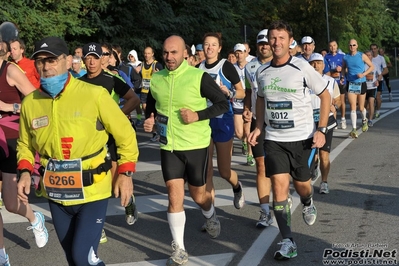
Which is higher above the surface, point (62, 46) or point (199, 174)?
point (62, 46)

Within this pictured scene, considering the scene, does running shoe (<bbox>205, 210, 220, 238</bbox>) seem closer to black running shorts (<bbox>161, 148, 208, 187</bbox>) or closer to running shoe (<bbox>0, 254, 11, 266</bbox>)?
black running shorts (<bbox>161, 148, 208, 187</bbox>)

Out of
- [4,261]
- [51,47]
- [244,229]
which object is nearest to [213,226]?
[244,229]

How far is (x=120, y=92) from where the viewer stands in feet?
26.7

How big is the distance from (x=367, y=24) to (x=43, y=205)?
2468 inches

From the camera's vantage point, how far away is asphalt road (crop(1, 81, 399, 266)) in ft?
22.7

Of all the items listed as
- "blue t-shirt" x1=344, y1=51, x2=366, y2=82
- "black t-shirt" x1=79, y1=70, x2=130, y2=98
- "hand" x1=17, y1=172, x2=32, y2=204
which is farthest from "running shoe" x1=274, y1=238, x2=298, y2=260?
"blue t-shirt" x1=344, y1=51, x2=366, y2=82

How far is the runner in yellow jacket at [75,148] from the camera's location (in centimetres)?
491

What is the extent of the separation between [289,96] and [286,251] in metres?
1.36

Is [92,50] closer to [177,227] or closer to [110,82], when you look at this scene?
[110,82]

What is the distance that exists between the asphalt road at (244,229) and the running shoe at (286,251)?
55 millimetres

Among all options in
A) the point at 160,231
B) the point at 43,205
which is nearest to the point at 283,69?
the point at 160,231

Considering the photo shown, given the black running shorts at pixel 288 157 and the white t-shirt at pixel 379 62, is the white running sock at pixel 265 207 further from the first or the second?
the white t-shirt at pixel 379 62

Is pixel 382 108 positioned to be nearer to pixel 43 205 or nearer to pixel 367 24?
pixel 43 205

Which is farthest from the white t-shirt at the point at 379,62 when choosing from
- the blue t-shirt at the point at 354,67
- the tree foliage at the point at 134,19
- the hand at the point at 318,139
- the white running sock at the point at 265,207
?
the hand at the point at 318,139
